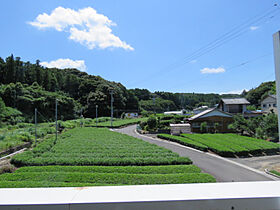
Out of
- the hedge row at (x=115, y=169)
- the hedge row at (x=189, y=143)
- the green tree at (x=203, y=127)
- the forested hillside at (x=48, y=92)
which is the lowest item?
the hedge row at (x=189, y=143)

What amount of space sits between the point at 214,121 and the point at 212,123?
0.44 meters

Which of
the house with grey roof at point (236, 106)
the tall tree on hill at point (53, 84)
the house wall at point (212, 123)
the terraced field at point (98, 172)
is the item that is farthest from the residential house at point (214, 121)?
the tall tree on hill at point (53, 84)

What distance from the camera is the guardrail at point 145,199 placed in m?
1.05

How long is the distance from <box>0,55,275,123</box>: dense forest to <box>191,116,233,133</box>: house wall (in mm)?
22304

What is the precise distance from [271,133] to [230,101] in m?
12.4

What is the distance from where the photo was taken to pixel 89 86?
5434 centimetres

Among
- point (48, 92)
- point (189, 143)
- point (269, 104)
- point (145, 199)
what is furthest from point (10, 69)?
point (269, 104)

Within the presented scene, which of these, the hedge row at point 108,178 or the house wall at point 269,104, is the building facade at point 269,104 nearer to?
the house wall at point 269,104

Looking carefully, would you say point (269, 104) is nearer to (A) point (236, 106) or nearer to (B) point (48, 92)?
(A) point (236, 106)

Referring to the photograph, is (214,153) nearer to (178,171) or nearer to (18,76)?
(178,171)

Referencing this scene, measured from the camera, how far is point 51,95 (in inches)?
1484

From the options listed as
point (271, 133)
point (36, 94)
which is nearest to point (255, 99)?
point (271, 133)

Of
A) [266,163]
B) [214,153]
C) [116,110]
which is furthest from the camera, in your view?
[116,110]

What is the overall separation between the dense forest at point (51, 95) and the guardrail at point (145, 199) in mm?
25133
